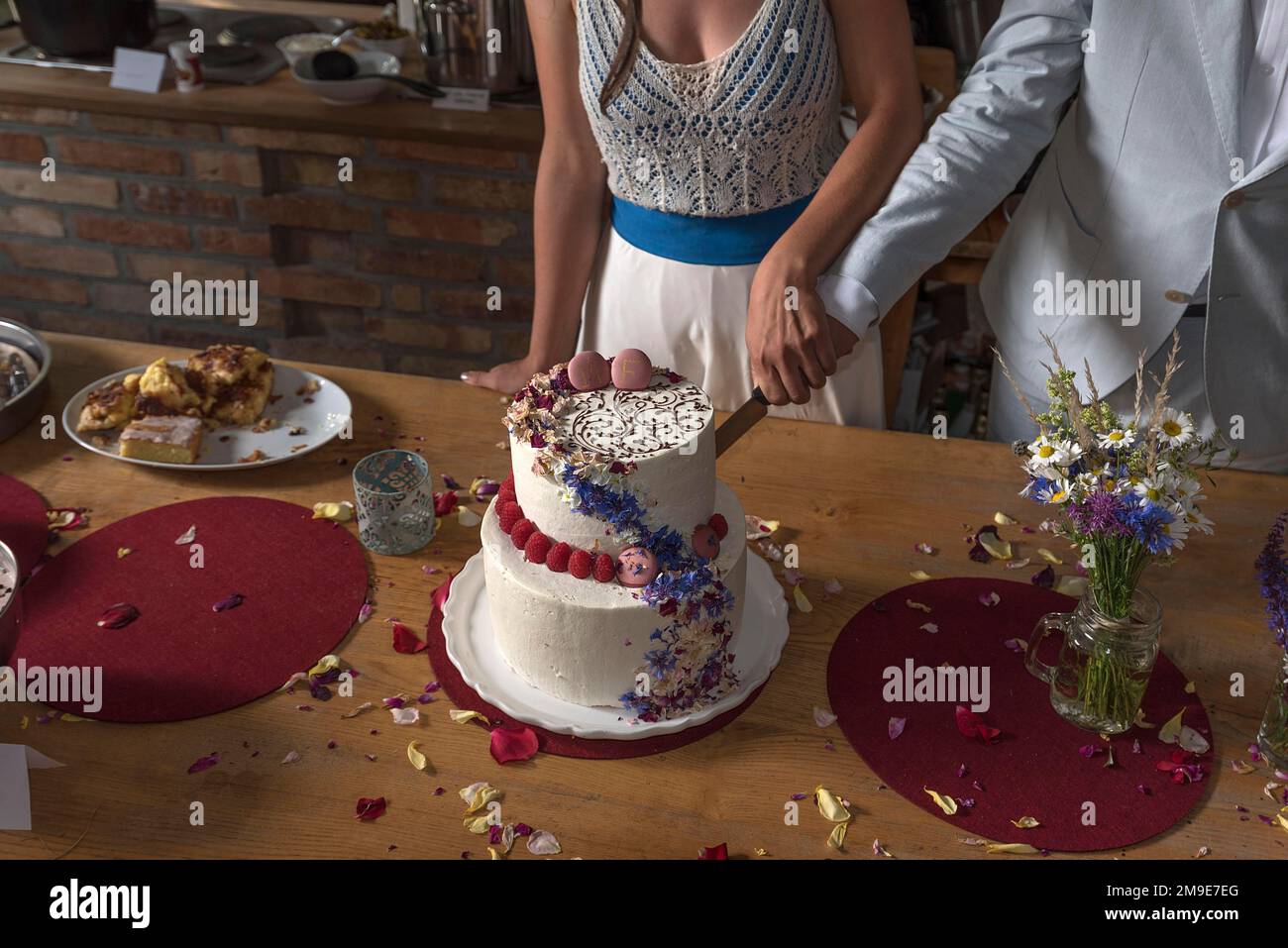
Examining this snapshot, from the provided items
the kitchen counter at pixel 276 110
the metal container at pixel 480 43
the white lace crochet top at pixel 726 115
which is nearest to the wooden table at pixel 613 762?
the white lace crochet top at pixel 726 115

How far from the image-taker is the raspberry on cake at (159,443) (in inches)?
60.4

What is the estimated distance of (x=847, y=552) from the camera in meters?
1.42

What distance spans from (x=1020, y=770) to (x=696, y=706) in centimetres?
33

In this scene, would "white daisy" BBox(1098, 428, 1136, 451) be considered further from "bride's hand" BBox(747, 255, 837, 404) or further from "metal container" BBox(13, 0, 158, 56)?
"metal container" BBox(13, 0, 158, 56)

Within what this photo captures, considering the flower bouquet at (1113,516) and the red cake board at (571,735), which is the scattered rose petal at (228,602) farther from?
the flower bouquet at (1113,516)

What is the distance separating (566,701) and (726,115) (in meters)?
0.90

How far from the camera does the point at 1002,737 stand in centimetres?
117

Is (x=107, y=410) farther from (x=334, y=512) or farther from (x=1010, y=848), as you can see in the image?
(x=1010, y=848)

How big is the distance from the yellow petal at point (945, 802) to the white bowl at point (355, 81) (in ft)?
7.93

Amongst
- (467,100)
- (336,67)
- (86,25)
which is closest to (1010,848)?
(467,100)

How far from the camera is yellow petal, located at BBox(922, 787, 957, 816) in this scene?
1.08 metres

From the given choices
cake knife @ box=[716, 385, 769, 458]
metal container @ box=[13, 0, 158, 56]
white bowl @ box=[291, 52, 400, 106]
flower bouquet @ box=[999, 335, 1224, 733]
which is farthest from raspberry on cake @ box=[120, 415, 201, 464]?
metal container @ box=[13, 0, 158, 56]

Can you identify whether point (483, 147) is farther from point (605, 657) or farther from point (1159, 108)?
point (605, 657)

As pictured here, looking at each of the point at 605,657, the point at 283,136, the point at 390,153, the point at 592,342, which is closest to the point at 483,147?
the point at 390,153
